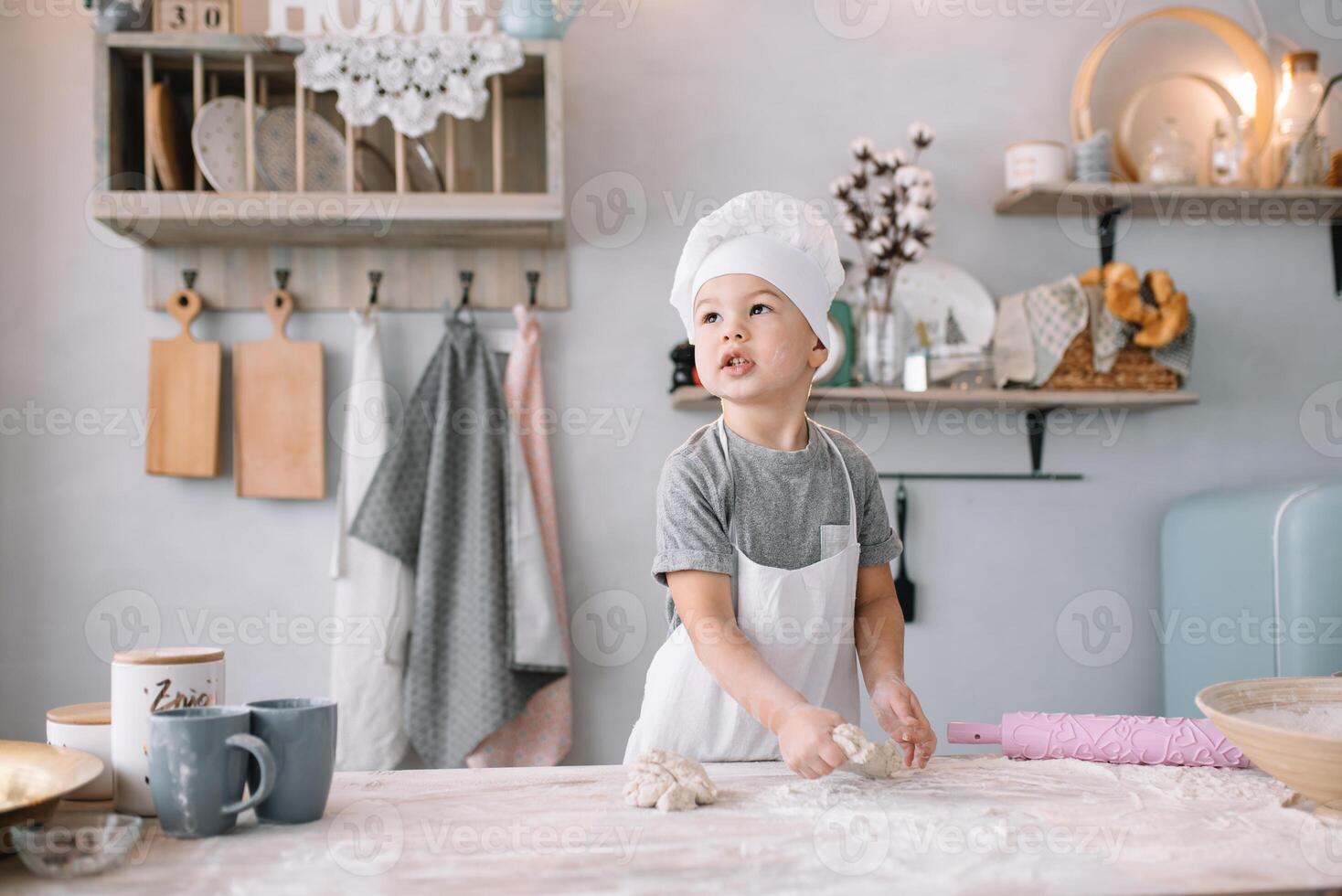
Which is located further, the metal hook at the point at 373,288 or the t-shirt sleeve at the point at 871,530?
the metal hook at the point at 373,288

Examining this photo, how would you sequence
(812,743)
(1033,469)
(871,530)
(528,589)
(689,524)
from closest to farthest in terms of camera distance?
(812,743) < (689,524) < (871,530) < (528,589) < (1033,469)

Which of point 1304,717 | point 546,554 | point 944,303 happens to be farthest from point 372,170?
point 1304,717

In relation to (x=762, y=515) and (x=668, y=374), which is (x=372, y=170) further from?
(x=762, y=515)

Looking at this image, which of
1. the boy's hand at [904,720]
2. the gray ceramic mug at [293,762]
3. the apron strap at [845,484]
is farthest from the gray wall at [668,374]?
the gray ceramic mug at [293,762]

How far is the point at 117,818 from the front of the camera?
2.31 feet

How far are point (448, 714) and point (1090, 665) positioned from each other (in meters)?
1.26

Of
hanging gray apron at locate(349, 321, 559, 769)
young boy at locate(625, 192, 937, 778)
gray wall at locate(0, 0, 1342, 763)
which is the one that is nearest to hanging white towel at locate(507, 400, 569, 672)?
hanging gray apron at locate(349, 321, 559, 769)

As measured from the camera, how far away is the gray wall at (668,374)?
6.69ft

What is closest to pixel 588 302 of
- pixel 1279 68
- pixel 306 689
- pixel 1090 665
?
pixel 306 689

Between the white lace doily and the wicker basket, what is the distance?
1.12 meters

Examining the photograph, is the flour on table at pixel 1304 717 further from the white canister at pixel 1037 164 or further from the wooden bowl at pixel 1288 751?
the white canister at pixel 1037 164

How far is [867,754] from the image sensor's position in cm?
81

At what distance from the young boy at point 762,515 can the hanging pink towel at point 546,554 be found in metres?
0.87

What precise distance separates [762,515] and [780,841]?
1.47 ft
